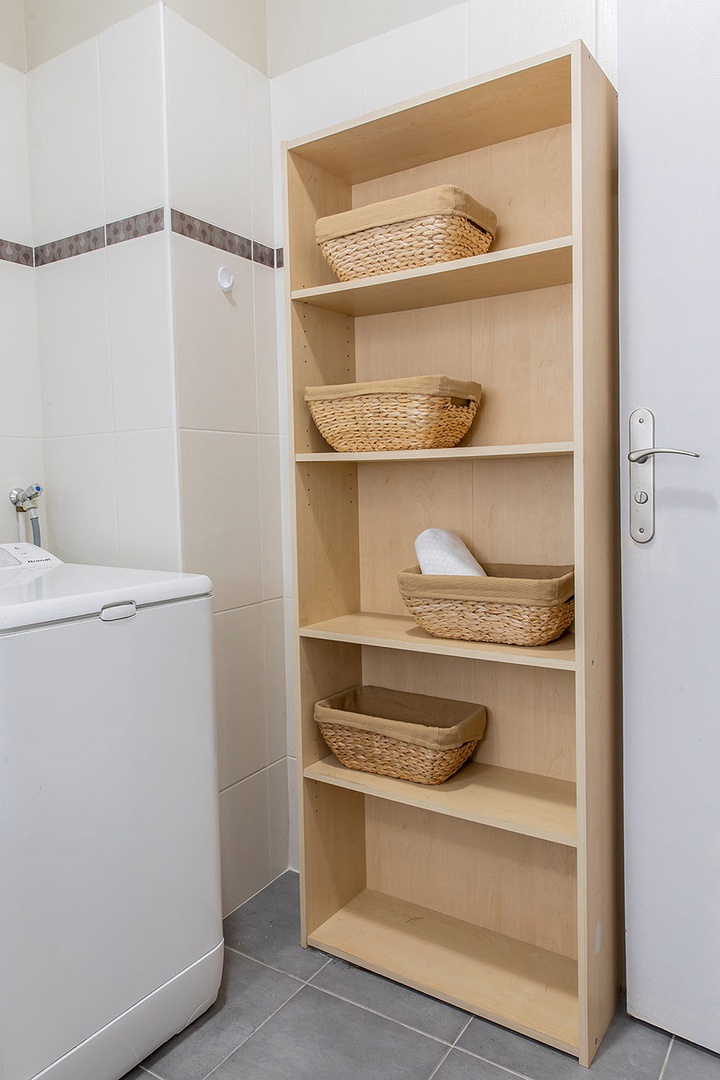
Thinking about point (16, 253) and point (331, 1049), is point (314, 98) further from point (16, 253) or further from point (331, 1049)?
point (331, 1049)

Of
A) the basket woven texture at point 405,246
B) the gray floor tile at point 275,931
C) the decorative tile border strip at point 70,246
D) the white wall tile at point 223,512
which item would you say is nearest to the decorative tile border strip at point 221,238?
the decorative tile border strip at point 70,246

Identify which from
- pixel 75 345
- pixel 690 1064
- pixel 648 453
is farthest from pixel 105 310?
pixel 690 1064

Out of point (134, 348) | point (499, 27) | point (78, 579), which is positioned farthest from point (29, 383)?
point (499, 27)

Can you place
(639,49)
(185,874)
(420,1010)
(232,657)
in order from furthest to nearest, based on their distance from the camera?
(232,657)
(420,1010)
(185,874)
(639,49)

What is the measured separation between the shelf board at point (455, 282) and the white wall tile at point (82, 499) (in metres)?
0.62

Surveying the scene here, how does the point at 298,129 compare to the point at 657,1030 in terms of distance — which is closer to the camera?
the point at 657,1030

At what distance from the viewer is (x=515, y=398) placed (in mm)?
1650

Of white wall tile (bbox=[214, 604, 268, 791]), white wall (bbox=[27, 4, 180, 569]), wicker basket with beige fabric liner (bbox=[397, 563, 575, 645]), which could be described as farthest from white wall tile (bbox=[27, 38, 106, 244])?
wicker basket with beige fabric liner (bbox=[397, 563, 575, 645])

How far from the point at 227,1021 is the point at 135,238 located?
165 cm

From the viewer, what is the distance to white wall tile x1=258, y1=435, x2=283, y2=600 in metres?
1.96

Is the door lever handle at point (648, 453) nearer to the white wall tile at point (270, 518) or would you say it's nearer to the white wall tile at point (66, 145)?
the white wall tile at point (270, 518)

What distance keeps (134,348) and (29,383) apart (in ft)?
1.21

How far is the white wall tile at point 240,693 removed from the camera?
1.85 m

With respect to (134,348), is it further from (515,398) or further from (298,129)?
(515,398)
